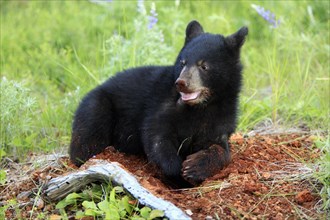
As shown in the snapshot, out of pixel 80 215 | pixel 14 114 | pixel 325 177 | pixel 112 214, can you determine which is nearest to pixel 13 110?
pixel 14 114

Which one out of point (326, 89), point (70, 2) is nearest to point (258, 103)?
point (326, 89)

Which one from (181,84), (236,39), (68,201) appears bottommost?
(68,201)

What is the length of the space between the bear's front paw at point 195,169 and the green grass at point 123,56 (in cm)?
172

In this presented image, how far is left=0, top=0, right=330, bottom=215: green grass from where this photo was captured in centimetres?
673

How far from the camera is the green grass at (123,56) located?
6734 mm

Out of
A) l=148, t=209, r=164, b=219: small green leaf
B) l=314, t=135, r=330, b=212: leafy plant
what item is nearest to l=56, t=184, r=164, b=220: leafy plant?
l=148, t=209, r=164, b=219: small green leaf

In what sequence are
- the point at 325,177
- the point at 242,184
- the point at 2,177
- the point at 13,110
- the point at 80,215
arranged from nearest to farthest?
1. the point at 80,215
2. the point at 325,177
3. the point at 242,184
4. the point at 2,177
5. the point at 13,110

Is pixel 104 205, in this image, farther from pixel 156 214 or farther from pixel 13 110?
pixel 13 110

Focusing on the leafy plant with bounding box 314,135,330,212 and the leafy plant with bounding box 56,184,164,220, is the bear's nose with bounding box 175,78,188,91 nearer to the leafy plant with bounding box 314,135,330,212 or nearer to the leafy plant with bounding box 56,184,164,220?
the leafy plant with bounding box 56,184,164,220

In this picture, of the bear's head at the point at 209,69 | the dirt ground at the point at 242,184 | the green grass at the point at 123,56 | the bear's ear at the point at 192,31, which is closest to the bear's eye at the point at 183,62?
the bear's head at the point at 209,69

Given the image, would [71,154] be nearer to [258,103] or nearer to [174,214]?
[174,214]

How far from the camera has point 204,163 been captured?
16.7 feet

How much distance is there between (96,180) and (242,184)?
3.47ft

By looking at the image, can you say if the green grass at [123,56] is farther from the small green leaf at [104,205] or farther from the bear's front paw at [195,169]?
the small green leaf at [104,205]
